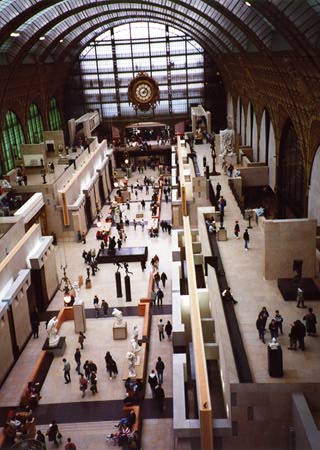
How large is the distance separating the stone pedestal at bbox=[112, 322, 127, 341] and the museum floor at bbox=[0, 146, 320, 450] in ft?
0.81

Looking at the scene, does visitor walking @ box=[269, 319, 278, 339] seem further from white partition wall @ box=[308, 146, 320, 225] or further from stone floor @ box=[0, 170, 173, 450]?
white partition wall @ box=[308, 146, 320, 225]

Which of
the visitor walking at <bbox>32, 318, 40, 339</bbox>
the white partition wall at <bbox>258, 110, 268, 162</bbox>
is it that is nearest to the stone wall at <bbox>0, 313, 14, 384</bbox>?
the visitor walking at <bbox>32, 318, 40, 339</bbox>

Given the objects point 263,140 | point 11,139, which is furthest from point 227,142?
point 11,139

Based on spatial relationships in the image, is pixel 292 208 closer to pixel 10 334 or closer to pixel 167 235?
pixel 167 235

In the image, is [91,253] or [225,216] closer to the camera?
[225,216]

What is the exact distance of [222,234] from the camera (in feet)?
80.1

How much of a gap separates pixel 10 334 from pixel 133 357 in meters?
Result: 5.77

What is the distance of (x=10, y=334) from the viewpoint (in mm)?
22406

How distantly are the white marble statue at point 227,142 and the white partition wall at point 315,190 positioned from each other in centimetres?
1393

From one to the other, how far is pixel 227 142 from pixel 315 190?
15182 mm

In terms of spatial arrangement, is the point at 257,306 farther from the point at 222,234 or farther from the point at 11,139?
the point at 11,139

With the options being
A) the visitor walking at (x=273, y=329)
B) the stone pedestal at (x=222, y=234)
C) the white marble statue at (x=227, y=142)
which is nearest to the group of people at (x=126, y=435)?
the visitor walking at (x=273, y=329)

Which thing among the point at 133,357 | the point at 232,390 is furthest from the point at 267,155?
the point at 232,390

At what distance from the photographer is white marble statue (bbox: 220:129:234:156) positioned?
39.2 m
